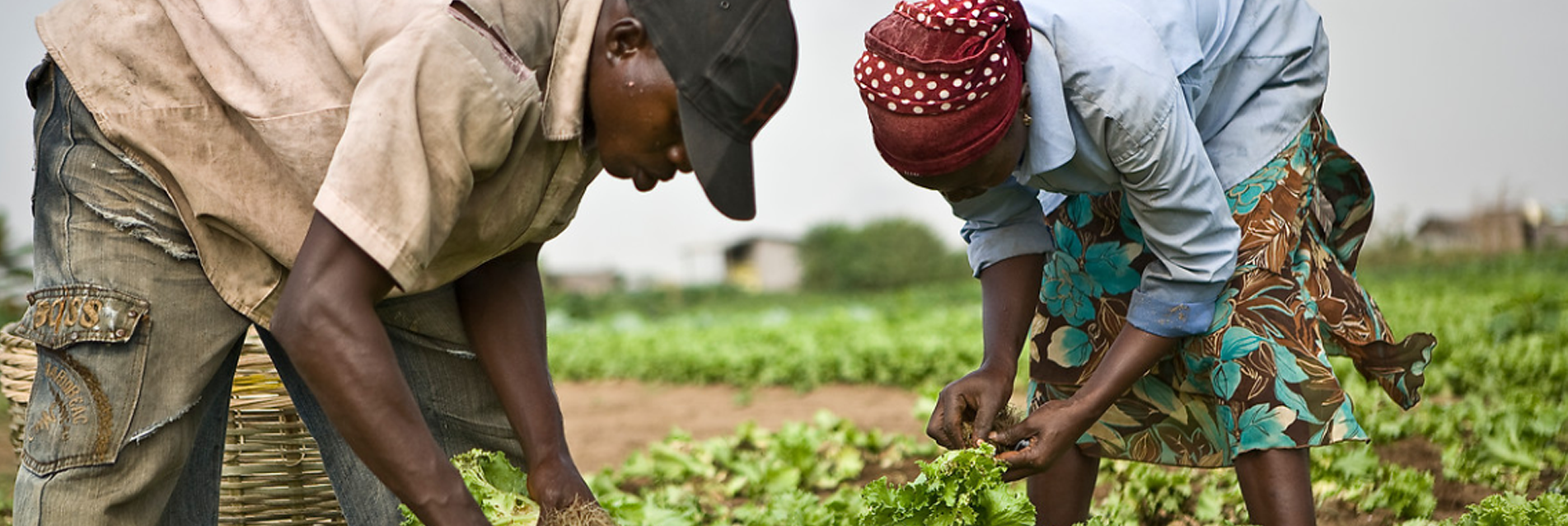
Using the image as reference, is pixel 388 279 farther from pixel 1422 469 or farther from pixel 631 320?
pixel 631 320

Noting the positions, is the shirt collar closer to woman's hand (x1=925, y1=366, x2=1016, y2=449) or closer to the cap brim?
the cap brim

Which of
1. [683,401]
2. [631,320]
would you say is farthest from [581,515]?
[631,320]

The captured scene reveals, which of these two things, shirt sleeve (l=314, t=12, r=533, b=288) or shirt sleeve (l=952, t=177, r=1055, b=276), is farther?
shirt sleeve (l=952, t=177, r=1055, b=276)

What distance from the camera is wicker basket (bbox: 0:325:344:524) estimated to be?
3041 mm

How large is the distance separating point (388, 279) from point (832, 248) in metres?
38.8

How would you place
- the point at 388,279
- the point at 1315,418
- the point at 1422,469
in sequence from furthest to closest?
1. the point at 1422,469
2. the point at 1315,418
3. the point at 388,279

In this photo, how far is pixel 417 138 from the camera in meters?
1.82

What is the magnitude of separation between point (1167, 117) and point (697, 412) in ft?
21.3

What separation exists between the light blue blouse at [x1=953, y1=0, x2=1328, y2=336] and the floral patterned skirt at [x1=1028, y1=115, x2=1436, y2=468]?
0.08 metres

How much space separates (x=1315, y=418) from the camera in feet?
8.20

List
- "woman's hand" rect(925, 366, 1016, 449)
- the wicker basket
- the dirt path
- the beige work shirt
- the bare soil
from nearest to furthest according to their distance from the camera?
the beige work shirt < "woman's hand" rect(925, 366, 1016, 449) < the wicker basket < the bare soil < the dirt path

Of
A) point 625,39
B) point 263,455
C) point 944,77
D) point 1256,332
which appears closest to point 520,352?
point 625,39

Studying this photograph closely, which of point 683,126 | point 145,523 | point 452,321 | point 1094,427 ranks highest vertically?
point 683,126

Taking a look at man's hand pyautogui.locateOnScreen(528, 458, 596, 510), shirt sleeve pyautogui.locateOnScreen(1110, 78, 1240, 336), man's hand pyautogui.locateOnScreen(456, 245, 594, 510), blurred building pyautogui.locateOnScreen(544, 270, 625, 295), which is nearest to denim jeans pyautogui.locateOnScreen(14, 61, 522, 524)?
man's hand pyautogui.locateOnScreen(456, 245, 594, 510)
